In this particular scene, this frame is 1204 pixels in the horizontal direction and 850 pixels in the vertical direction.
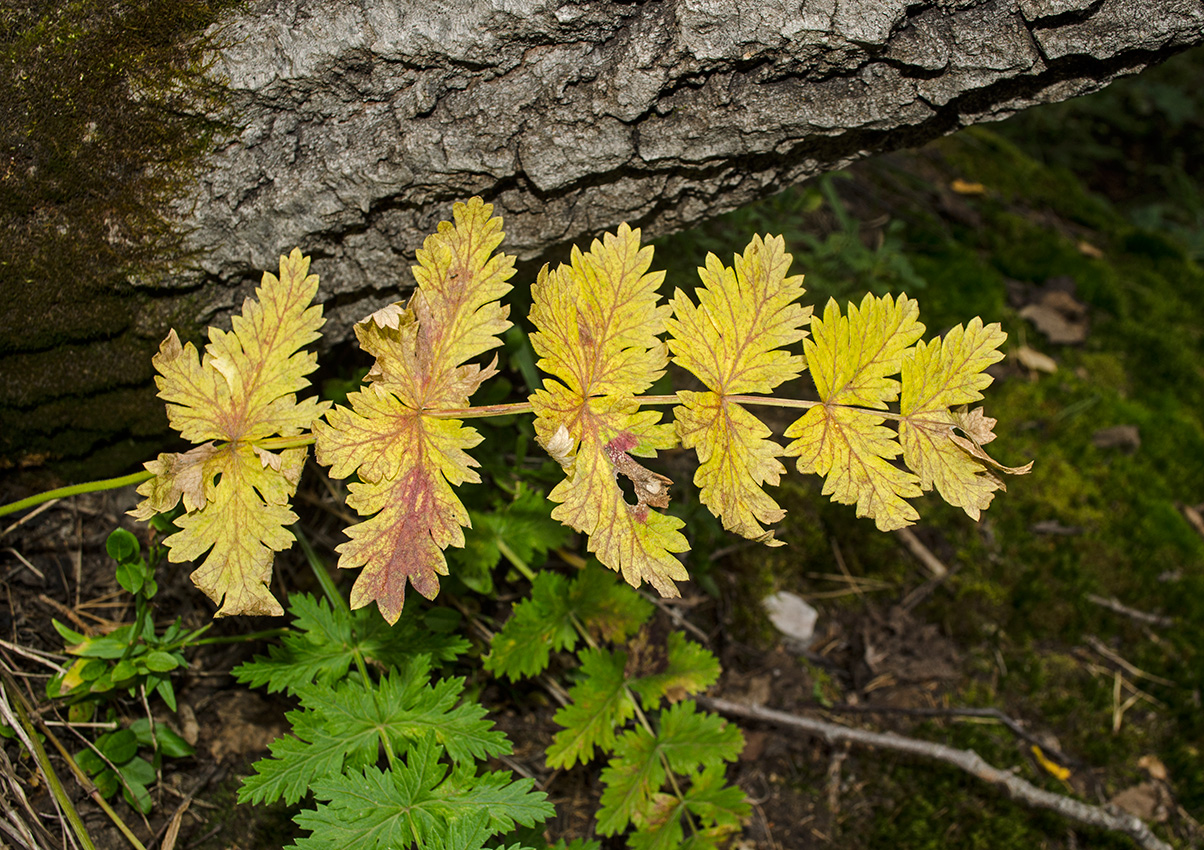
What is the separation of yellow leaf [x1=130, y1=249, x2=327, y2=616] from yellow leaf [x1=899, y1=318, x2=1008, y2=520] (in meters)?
1.31

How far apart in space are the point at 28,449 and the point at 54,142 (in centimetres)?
89

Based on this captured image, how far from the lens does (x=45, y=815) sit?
5.84ft

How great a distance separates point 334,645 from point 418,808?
491 millimetres

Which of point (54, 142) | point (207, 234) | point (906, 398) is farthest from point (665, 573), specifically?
point (54, 142)

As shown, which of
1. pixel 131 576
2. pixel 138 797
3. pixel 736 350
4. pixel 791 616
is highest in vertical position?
pixel 736 350

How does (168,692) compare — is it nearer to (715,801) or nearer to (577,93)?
(715,801)

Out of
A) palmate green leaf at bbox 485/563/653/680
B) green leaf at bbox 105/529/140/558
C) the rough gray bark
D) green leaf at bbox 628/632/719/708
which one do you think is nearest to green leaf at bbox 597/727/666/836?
green leaf at bbox 628/632/719/708

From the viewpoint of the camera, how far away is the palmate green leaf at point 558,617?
6.70 ft

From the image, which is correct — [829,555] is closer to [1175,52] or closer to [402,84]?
[1175,52]

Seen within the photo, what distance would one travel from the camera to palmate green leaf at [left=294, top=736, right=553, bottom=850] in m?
1.58

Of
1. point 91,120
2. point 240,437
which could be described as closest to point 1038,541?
point 240,437

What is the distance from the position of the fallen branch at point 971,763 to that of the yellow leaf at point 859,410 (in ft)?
3.58

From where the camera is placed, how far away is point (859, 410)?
65.5 inches

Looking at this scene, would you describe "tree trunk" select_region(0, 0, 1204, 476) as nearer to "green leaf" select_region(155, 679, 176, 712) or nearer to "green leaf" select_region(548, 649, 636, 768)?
"green leaf" select_region(155, 679, 176, 712)
